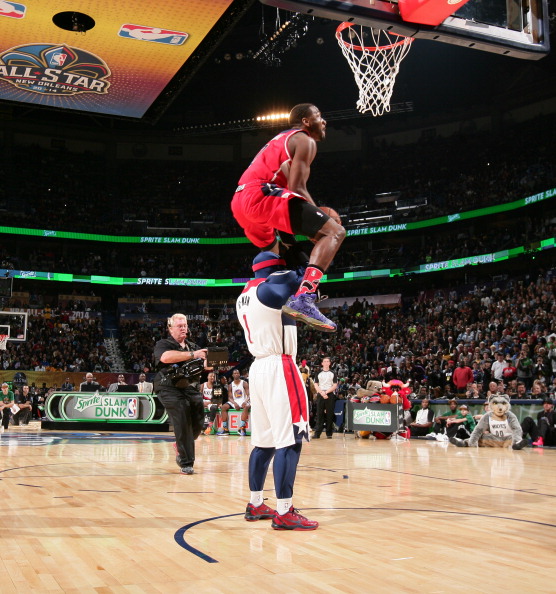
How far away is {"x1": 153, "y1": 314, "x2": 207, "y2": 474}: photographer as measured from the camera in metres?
8.02

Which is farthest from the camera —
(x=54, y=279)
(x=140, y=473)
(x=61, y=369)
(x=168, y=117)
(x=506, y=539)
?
Result: (x=168, y=117)

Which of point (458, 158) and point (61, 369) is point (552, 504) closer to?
point (61, 369)

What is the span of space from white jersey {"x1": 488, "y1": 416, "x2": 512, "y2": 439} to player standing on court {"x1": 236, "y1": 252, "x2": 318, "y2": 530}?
10.1 m

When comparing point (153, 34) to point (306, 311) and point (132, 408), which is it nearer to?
point (132, 408)

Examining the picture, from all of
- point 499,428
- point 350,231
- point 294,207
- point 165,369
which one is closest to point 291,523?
point 294,207

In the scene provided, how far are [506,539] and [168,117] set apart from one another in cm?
4107

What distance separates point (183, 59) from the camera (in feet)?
43.8

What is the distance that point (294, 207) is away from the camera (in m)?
4.27

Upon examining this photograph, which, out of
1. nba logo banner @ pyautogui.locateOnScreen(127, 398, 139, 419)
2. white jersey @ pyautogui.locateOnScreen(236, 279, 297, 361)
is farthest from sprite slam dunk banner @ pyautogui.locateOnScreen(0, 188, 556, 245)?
white jersey @ pyautogui.locateOnScreen(236, 279, 297, 361)

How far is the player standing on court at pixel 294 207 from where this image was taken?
4.23 meters

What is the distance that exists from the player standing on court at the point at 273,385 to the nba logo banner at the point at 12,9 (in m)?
9.63

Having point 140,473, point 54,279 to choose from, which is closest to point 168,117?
point 54,279

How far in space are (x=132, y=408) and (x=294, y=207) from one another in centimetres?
1457

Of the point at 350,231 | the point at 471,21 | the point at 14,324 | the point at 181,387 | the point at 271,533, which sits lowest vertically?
the point at 271,533
